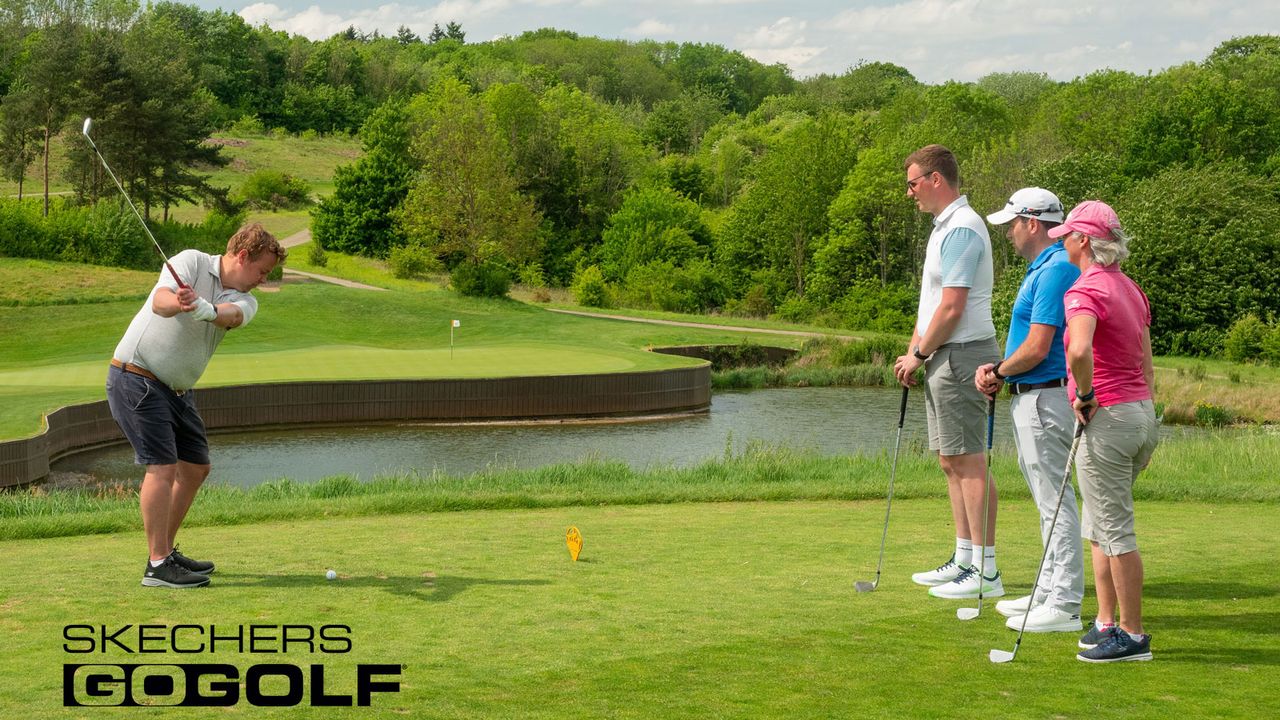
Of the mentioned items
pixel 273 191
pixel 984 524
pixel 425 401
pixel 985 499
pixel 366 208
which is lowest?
pixel 425 401

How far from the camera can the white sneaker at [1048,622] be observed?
18.8ft

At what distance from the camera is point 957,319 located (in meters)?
6.44

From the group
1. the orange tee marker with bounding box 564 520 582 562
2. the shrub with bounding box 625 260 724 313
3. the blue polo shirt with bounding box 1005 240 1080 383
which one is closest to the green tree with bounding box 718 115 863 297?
the shrub with bounding box 625 260 724 313

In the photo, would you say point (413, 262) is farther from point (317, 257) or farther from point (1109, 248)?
point (1109, 248)

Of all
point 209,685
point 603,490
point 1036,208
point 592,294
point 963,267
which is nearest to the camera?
point 209,685

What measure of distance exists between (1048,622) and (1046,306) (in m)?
1.49

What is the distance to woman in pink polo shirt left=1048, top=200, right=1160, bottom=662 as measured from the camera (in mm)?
5262

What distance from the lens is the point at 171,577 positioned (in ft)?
20.8

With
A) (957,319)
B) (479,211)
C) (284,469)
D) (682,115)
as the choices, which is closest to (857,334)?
(479,211)

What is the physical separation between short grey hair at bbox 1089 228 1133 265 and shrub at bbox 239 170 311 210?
2842 inches

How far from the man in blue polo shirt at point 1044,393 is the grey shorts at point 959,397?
0.23 m

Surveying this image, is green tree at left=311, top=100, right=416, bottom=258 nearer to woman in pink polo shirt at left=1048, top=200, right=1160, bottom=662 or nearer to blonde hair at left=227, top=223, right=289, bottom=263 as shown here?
blonde hair at left=227, top=223, right=289, bottom=263

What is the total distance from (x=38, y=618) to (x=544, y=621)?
232 centimetres

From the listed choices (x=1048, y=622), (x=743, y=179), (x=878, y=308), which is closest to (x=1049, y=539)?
(x=1048, y=622)
